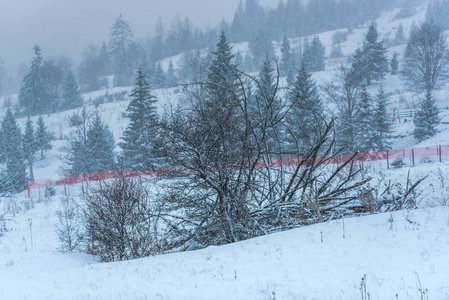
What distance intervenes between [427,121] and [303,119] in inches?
493

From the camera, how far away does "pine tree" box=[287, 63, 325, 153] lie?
10.0 metres

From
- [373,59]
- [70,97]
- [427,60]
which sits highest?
[373,59]

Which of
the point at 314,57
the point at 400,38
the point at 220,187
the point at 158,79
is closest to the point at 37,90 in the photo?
the point at 158,79

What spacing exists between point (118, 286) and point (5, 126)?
46.9m

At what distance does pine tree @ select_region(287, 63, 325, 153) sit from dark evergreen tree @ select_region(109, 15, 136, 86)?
55007 mm

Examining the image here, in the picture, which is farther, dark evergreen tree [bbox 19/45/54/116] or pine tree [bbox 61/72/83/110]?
pine tree [bbox 61/72/83/110]

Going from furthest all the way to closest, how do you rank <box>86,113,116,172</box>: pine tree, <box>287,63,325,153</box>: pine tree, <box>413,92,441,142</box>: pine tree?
<box>86,113,116,172</box>: pine tree < <box>413,92,441,142</box>: pine tree < <box>287,63,325,153</box>: pine tree

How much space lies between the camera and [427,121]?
101 feet

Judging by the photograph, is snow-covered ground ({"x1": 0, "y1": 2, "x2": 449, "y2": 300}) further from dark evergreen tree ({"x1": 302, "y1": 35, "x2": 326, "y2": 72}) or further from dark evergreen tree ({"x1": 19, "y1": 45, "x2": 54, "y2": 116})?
dark evergreen tree ({"x1": 302, "y1": 35, "x2": 326, "y2": 72})

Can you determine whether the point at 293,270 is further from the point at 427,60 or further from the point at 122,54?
the point at 122,54

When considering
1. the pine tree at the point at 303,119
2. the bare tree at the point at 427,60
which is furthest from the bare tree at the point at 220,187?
the bare tree at the point at 427,60

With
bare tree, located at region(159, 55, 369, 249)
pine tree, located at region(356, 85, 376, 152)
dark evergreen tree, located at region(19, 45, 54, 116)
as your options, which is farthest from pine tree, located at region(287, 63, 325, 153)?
dark evergreen tree, located at region(19, 45, 54, 116)

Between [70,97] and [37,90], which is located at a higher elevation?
[37,90]

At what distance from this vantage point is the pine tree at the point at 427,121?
3050 centimetres
